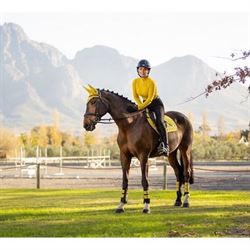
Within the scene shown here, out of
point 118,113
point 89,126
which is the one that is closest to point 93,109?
point 89,126

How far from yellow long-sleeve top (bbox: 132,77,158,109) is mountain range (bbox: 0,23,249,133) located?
2.66 ft

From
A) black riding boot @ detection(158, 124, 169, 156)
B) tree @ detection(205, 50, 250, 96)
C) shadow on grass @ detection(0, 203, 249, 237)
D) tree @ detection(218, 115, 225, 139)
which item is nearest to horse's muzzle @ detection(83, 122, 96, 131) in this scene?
black riding boot @ detection(158, 124, 169, 156)

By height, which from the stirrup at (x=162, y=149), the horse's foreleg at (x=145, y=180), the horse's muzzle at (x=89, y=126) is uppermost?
the horse's muzzle at (x=89, y=126)

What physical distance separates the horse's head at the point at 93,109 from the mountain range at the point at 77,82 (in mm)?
1435

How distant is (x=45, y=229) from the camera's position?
7516 millimetres

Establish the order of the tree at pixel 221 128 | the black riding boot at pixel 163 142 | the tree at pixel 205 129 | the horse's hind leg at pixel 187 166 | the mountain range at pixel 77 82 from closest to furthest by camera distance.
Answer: the black riding boot at pixel 163 142 < the horse's hind leg at pixel 187 166 < the mountain range at pixel 77 82 < the tree at pixel 221 128 < the tree at pixel 205 129

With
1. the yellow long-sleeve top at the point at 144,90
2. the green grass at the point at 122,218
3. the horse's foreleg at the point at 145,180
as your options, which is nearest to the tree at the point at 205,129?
the green grass at the point at 122,218

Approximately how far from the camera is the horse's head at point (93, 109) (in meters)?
8.03

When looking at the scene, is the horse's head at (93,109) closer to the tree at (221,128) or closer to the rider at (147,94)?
the rider at (147,94)

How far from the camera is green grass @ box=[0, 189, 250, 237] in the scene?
7.41 meters

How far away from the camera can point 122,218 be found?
26.5 ft

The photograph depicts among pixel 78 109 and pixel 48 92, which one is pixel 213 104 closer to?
pixel 78 109

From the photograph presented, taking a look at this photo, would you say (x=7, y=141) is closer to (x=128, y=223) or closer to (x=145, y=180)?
(x=145, y=180)

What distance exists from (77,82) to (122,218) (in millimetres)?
5733
